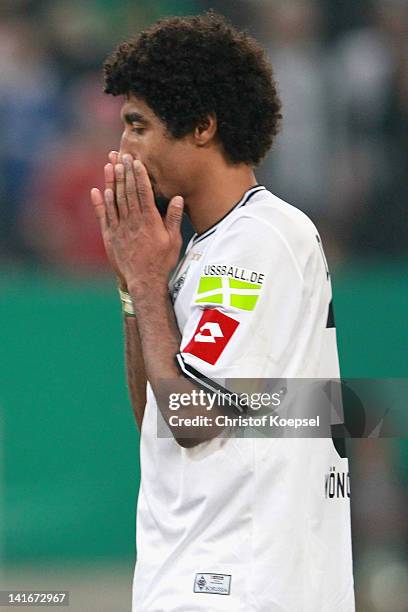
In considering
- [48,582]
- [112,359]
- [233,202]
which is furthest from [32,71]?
[233,202]

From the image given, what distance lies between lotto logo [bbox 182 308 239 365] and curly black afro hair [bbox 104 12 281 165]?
0.47 m

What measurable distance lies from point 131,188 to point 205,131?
0.22 metres

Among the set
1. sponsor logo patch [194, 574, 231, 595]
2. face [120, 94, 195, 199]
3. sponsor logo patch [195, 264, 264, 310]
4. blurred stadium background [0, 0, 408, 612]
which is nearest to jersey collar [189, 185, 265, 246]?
face [120, 94, 195, 199]

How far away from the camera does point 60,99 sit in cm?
598

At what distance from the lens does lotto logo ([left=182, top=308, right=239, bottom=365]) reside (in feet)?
8.46

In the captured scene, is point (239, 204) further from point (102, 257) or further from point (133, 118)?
point (102, 257)

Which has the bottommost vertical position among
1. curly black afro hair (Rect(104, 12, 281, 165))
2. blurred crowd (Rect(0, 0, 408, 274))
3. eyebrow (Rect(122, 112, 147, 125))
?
eyebrow (Rect(122, 112, 147, 125))

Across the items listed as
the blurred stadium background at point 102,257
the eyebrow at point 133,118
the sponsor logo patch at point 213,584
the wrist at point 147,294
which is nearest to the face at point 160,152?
the eyebrow at point 133,118

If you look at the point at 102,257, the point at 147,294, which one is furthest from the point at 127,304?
the point at 102,257

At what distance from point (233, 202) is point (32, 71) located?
344 cm

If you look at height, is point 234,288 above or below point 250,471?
above

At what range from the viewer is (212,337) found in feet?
8.49

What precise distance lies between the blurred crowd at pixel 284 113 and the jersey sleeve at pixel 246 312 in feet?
10.5

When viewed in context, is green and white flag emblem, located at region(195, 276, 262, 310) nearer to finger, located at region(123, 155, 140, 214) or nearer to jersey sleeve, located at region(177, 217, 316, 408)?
jersey sleeve, located at region(177, 217, 316, 408)
